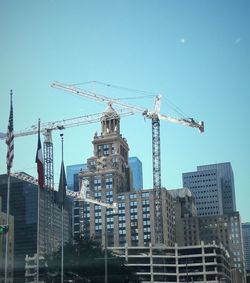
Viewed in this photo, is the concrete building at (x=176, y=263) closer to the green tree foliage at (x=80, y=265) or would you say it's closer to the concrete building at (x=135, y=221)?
the concrete building at (x=135, y=221)

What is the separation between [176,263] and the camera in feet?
563

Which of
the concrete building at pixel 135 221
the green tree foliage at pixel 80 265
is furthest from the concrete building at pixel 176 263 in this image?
the green tree foliage at pixel 80 265

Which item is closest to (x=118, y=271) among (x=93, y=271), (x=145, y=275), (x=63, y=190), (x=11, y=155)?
(x=93, y=271)

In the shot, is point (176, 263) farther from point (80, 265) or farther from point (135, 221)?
point (80, 265)

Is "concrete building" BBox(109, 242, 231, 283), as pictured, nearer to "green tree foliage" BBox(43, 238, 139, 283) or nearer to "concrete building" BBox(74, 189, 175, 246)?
"concrete building" BBox(74, 189, 175, 246)

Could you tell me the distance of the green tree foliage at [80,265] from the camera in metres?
93.6

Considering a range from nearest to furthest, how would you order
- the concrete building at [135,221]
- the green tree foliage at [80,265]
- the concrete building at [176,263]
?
the green tree foliage at [80,265] → the concrete building at [176,263] → the concrete building at [135,221]

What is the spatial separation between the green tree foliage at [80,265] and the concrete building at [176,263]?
6752 cm

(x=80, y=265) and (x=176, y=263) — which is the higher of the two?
(x=80, y=265)

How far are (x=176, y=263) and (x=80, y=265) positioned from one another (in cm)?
8141

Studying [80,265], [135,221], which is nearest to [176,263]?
[135,221]

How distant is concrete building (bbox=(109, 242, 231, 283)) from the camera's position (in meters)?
167

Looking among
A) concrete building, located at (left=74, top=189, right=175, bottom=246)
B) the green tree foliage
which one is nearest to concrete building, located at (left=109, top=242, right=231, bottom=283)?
concrete building, located at (left=74, top=189, right=175, bottom=246)

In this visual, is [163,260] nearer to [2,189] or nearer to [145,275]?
[145,275]
